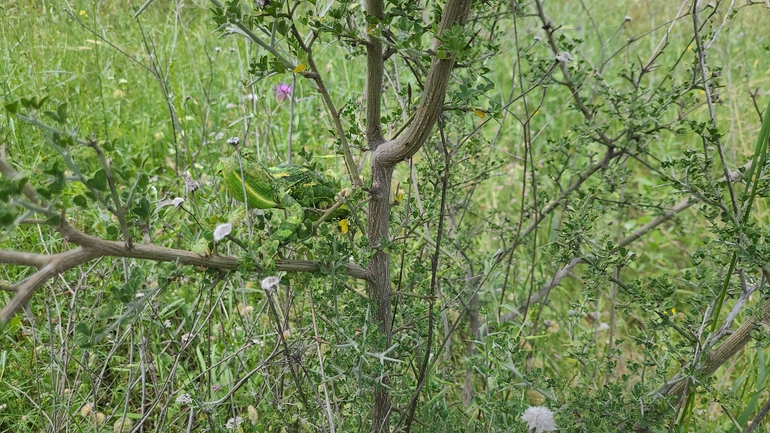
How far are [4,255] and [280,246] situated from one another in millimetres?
480

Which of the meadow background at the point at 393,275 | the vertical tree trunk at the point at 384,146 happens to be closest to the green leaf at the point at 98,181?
the meadow background at the point at 393,275

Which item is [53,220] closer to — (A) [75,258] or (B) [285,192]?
(A) [75,258]

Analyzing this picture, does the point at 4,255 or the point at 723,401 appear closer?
the point at 4,255

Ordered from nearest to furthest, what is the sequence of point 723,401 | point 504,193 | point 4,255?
point 4,255, point 723,401, point 504,193

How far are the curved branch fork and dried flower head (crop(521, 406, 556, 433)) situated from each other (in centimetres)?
76

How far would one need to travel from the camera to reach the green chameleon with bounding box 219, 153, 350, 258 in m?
1.19

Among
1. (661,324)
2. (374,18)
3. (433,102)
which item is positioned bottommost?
(661,324)

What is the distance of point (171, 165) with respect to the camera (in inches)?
112

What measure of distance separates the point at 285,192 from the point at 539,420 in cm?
77

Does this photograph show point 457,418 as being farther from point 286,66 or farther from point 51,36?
point 51,36

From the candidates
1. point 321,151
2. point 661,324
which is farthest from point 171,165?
point 661,324

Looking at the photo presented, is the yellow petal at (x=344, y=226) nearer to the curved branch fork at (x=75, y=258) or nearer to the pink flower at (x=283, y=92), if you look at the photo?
the curved branch fork at (x=75, y=258)

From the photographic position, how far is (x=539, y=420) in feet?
4.39

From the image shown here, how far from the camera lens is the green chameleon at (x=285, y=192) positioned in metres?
1.19
